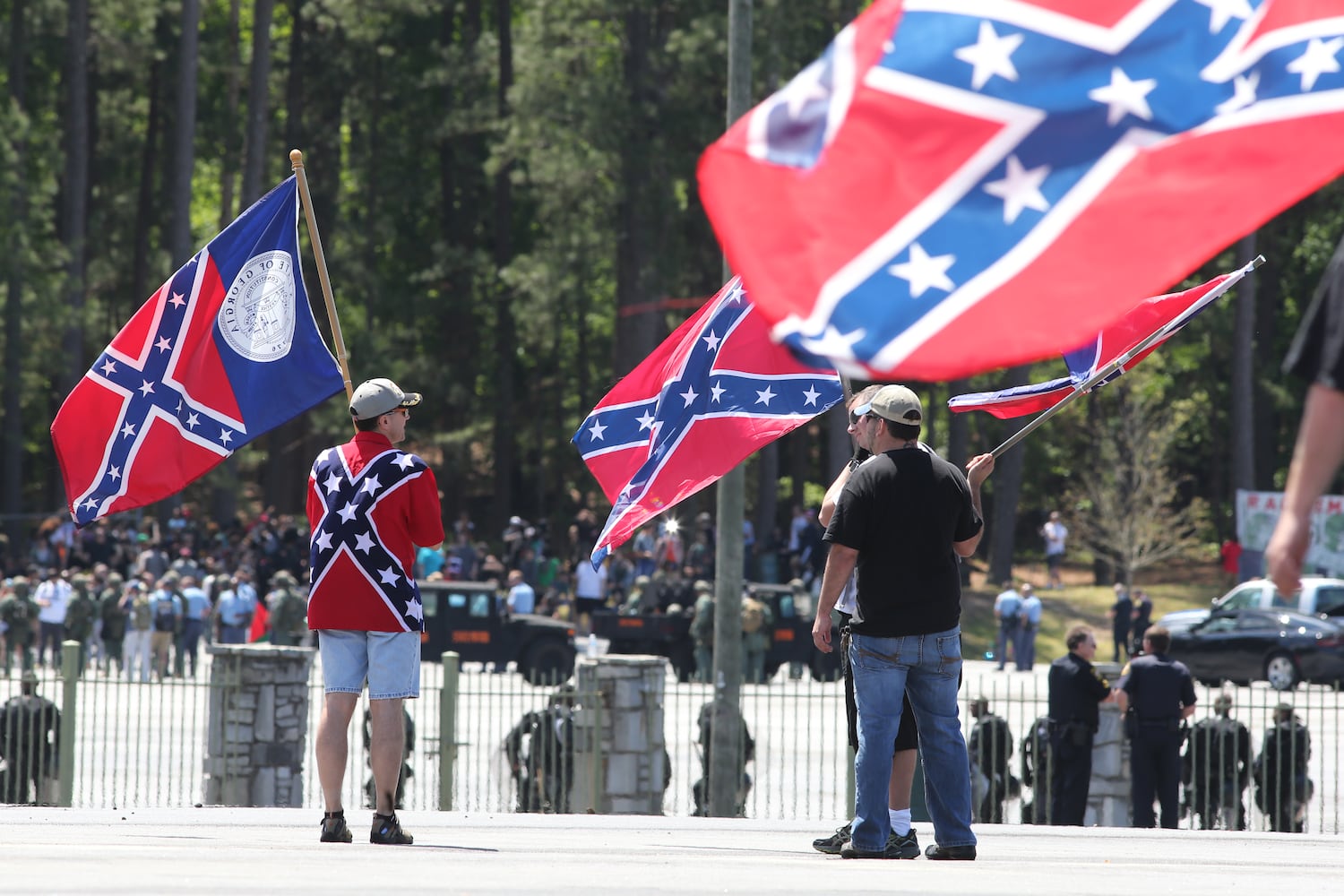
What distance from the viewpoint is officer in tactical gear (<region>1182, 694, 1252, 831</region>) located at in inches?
509

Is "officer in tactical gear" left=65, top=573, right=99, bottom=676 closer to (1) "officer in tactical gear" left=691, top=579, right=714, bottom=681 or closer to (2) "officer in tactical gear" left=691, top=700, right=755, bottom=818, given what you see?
(1) "officer in tactical gear" left=691, top=579, right=714, bottom=681

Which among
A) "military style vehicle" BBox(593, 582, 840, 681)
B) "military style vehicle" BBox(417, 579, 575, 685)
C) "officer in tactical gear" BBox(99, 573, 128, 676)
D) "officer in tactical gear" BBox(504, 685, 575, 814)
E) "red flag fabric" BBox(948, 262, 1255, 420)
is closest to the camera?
"red flag fabric" BBox(948, 262, 1255, 420)

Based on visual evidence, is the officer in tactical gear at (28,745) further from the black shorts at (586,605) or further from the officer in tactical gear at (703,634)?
the black shorts at (586,605)

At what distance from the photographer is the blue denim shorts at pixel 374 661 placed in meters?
6.46

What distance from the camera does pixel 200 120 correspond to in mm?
46812

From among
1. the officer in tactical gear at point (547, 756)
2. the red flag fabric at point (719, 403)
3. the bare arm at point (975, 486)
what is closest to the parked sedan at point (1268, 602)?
the officer in tactical gear at point (547, 756)

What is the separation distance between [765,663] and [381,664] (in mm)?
19999

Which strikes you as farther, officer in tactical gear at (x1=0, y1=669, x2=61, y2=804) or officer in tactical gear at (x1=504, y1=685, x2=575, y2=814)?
officer in tactical gear at (x1=504, y1=685, x2=575, y2=814)

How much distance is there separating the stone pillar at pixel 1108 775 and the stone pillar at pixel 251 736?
5.66 metres

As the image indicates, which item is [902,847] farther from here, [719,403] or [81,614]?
[81,614]

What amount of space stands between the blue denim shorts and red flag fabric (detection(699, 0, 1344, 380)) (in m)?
2.73

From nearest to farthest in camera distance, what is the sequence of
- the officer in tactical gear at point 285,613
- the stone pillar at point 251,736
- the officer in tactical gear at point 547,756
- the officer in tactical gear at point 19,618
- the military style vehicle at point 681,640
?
1. the stone pillar at point 251,736
2. the officer in tactical gear at point 547,756
3. the officer in tactical gear at point 285,613
4. the officer in tactical gear at point 19,618
5. the military style vehicle at point 681,640

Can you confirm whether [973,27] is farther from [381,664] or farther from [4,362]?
[4,362]

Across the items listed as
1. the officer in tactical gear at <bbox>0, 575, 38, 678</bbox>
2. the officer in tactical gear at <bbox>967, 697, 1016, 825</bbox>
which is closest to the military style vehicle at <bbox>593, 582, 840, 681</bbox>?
the officer in tactical gear at <bbox>0, 575, 38, 678</bbox>
